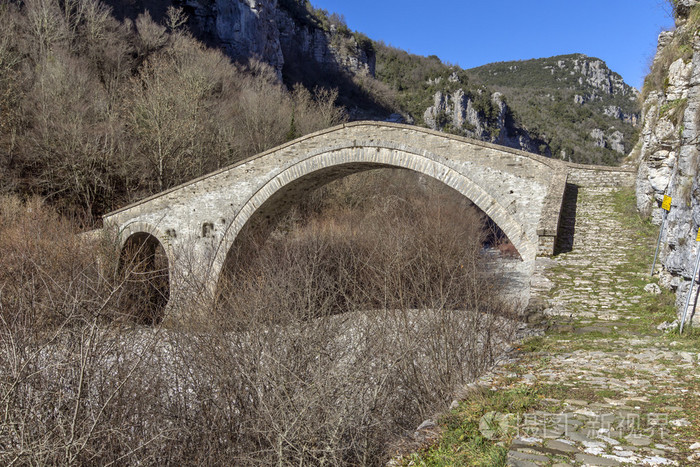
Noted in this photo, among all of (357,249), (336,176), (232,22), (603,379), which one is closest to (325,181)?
(336,176)

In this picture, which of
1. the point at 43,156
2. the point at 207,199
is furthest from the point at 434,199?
the point at 43,156

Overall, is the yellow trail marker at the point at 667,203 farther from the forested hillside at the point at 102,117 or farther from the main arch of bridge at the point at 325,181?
the forested hillside at the point at 102,117

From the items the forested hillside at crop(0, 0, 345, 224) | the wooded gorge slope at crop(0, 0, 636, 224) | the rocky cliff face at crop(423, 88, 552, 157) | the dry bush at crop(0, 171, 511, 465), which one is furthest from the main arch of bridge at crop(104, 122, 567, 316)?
the rocky cliff face at crop(423, 88, 552, 157)

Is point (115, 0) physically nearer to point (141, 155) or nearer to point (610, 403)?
point (141, 155)

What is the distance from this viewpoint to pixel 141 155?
17.0 m

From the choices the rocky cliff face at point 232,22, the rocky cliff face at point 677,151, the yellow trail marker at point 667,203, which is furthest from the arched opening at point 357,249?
the rocky cliff face at point 232,22

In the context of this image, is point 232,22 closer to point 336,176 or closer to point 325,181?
point 325,181

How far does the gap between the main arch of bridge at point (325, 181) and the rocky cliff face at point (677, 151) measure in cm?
139

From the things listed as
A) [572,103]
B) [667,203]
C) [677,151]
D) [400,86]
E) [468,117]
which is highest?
[572,103]

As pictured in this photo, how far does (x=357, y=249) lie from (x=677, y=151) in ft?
29.0

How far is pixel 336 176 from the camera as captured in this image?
12.5 m

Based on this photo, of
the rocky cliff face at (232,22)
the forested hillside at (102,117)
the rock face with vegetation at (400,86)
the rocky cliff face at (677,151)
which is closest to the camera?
the rocky cliff face at (677,151)

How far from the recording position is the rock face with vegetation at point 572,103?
42406 millimetres

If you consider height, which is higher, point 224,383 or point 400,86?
point 400,86
